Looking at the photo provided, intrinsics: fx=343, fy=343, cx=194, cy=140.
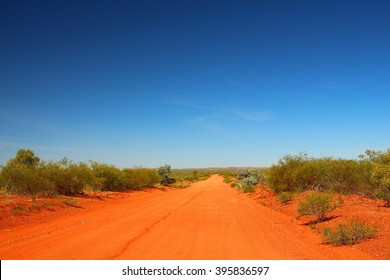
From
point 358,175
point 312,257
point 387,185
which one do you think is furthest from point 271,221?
point 358,175

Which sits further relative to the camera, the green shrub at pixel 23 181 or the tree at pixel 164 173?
the tree at pixel 164 173

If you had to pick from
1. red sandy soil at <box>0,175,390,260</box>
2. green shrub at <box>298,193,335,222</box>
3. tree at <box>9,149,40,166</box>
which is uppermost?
tree at <box>9,149,40,166</box>

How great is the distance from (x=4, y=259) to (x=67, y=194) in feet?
60.5

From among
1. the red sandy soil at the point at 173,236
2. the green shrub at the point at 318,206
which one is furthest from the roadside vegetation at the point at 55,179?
the green shrub at the point at 318,206

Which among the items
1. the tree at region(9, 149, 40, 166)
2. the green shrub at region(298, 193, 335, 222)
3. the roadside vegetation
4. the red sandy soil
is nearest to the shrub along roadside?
the roadside vegetation

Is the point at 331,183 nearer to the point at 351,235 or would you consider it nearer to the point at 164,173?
the point at 351,235

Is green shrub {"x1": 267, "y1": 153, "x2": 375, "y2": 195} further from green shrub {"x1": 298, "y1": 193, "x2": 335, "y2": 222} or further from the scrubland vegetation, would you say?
green shrub {"x1": 298, "y1": 193, "x2": 335, "y2": 222}

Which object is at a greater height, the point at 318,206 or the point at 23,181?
the point at 23,181

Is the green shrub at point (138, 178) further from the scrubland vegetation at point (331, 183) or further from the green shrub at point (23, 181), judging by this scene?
the scrubland vegetation at point (331, 183)

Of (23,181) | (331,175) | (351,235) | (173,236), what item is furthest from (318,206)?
(23,181)

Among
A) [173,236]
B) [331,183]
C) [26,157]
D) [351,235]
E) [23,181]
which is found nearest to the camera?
[351,235]

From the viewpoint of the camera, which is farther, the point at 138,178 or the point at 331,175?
the point at 138,178

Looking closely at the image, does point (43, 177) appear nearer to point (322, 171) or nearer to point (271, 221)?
point (271, 221)
